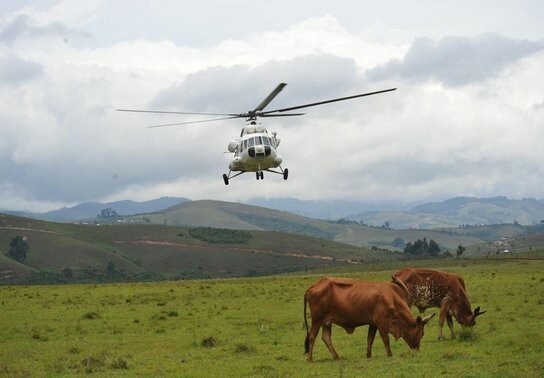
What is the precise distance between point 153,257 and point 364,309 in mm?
163846

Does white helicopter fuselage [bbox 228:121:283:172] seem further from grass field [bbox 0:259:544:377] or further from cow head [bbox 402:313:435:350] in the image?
cow head [bbox 402:313:435:350]

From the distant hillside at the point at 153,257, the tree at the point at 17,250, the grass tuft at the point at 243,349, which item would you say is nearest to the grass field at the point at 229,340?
the grass tuft at the point at 243,349

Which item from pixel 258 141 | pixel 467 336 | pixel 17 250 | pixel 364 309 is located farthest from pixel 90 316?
pixel 17 250

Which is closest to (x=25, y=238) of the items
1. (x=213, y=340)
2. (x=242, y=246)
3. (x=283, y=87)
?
(x=242, y=246)

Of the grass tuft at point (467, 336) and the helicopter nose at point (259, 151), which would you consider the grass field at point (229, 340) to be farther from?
the helicopter nose at point (259, 151)

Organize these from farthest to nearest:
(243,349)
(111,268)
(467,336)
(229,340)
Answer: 1. (111,268)
2. (229,340)
3. (243,349)
4. (467,336)

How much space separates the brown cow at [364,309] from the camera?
61.9 ft

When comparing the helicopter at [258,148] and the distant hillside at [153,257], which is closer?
the helicopter at [258,148]

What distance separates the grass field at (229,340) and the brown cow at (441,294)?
2.49 feet

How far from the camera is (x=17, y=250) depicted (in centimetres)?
16062

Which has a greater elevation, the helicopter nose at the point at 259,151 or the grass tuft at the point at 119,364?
the helicopter nose at the point at 259,151

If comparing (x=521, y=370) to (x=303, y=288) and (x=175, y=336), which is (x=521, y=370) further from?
(x=303, y=288)

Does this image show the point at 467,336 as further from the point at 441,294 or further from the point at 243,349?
the point at 243,349

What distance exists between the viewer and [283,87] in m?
41.1
